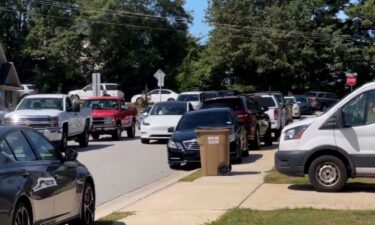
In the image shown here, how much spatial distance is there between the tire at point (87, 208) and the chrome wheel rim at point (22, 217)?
6.15ft

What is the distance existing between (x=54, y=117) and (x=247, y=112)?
624cm

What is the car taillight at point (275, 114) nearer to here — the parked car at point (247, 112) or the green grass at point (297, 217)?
the parked car at point (247, 112)

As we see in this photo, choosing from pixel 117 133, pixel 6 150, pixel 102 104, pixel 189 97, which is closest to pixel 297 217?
pixel 6 150

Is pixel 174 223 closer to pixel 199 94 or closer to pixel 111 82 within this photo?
pixel 199 94

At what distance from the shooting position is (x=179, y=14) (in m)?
69.5

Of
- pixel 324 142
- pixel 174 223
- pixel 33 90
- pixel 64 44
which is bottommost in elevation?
pixel 174 223

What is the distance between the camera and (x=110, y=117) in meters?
29.6

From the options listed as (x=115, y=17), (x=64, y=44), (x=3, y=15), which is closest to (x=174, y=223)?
(x=115, y=17)

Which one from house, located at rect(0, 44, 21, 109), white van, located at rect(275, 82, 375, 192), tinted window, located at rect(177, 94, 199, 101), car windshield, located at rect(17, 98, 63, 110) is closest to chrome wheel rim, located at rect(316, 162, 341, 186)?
white van, located at rect(275, 82, 375, 192)

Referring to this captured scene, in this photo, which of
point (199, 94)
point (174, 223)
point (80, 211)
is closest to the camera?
point (80, 211)

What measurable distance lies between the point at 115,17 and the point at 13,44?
18772mm

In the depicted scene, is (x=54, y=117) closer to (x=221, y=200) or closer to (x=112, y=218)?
(x=221, y=200)

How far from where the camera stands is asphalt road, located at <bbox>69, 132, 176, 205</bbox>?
15578mm

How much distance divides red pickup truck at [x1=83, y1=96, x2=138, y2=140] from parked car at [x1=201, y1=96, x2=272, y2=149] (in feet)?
21.7
